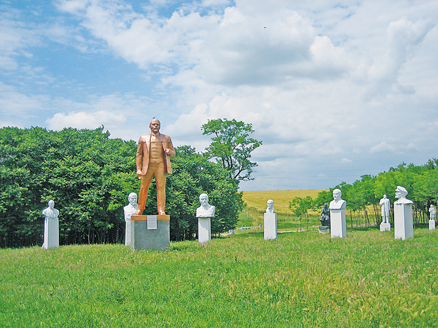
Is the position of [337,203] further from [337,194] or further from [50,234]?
[50,234]

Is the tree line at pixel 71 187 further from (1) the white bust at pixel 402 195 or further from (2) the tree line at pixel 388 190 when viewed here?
(2) the tree line at pixel 388 190

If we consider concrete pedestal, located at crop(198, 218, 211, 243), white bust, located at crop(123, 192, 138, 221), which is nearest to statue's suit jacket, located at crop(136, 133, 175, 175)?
concrete pedestal, located at crop(198, 218, 211, 243)

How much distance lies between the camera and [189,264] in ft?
29.4

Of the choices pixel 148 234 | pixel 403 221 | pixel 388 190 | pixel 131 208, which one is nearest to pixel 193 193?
pixel 131 208

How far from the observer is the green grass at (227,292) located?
16.6 feet

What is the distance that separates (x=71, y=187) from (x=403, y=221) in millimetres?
17970

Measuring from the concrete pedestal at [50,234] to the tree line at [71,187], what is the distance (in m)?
5.84

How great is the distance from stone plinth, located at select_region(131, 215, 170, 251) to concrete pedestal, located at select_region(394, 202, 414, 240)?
9.41 m

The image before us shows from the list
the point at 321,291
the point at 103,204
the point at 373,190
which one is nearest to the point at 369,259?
the point at 321,291

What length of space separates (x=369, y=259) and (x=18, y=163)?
19.9m

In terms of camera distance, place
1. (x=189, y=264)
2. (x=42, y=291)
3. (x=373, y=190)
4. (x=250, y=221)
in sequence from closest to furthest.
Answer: (x=42, y=291) < (x=189, y=264) < (x=373, y=190) < (x=250, y=221)

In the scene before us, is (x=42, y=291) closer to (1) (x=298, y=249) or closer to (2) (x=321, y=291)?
(2) (x=321, y=291)

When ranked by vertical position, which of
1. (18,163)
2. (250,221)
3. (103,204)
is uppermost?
(18,163)

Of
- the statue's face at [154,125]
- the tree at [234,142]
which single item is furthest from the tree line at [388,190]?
the statue's face at [154,125]
